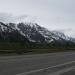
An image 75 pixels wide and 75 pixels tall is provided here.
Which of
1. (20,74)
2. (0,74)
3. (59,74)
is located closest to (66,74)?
(59,74)

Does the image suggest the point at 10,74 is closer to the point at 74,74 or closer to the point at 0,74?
the point at 0,74

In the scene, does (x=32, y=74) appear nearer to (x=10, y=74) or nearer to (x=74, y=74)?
(x=10, y=74)

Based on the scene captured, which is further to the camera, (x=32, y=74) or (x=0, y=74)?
(x=32, y=74)

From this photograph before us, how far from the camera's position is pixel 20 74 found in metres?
10.1

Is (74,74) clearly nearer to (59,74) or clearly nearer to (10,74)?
(59,74)

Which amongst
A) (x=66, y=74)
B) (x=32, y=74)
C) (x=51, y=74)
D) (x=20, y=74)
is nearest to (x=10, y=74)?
(x=20, y=74)

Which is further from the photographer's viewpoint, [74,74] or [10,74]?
[74,74]

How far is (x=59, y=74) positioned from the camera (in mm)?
11180

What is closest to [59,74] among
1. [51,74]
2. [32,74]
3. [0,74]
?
[51,74]

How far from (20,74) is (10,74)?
0.43 meters

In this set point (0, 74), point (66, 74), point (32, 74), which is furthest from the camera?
point (66, 74)

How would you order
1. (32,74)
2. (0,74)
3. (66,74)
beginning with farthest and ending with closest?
(66,74), (32,74), (0,74)

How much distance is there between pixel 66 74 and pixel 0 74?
3.40 m

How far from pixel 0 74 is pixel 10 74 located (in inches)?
17.1
